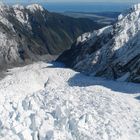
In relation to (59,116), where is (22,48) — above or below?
below

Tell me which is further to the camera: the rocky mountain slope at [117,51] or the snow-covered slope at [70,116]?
the rocky mountain slope at [117,51]

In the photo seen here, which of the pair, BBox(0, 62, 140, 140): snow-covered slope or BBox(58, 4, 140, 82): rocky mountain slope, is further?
BBox(58, 4, 140, 82): rocky mountain slope

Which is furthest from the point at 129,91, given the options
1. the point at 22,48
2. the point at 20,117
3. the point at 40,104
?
the point at 22,48

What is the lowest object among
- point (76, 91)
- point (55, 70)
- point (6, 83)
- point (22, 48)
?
point (22, 48)

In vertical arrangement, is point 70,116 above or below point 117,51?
above

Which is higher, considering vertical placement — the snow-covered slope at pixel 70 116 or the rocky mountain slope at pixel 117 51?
the snow-covered slope at pixel 70 116

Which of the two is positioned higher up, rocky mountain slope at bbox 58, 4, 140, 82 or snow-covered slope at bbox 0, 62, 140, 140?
snow-covered slope at bbox 0, 62, 140, 140

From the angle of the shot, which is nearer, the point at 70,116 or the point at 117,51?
the point at 70,116

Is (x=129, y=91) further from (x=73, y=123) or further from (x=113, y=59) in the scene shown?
(x=113, y=59)
